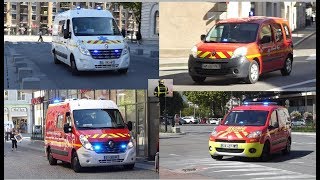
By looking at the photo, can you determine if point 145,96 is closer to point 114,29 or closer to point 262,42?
point 114,29

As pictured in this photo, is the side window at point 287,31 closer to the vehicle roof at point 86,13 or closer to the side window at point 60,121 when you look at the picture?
the vehicle roof at point 86,13

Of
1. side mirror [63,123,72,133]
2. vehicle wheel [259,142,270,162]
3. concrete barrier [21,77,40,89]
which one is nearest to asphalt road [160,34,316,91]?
vehicle wheel [259,142,270,162]

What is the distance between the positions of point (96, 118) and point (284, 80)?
2.16 meters

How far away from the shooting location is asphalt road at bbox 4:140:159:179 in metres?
8.24

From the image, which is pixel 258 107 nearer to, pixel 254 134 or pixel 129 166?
pixel 254 134

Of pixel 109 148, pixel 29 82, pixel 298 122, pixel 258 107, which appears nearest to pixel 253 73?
pixel 258 107

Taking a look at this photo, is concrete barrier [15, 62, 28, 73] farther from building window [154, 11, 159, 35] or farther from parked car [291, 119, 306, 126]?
parked car [291, 119, 306, 126]

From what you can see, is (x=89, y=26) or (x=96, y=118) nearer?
(x=89, y=26)

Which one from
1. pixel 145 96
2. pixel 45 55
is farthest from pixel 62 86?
pixel 145 96

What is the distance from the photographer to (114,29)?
8164mm

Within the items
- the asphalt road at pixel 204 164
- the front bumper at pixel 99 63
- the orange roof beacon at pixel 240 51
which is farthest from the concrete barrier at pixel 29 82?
the orange roof beacon at pixel 240 51

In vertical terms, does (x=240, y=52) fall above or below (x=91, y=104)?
A: above

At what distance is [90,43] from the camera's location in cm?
811

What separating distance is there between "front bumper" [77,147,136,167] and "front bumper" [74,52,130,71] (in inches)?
36.4
